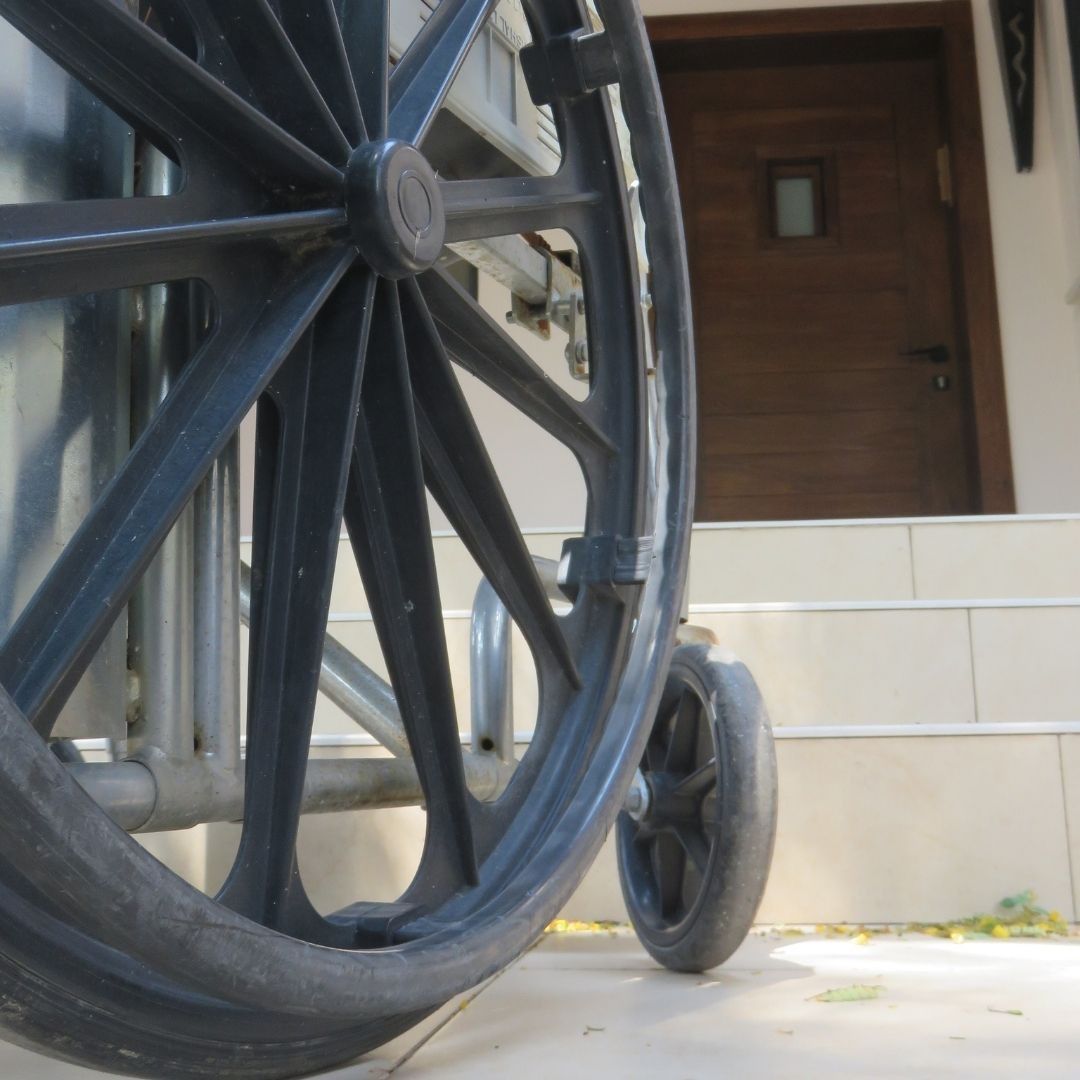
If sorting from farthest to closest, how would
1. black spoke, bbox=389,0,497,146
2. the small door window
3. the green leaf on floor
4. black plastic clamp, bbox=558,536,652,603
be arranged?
the small door window
the green leaf on floor
black plastic clamp, bbox=558,536,652,603
black spoke, bbox=389,0,497,146

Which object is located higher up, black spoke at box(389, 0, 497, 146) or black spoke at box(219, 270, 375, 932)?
black spoke at box(389, 0, 497, 146)

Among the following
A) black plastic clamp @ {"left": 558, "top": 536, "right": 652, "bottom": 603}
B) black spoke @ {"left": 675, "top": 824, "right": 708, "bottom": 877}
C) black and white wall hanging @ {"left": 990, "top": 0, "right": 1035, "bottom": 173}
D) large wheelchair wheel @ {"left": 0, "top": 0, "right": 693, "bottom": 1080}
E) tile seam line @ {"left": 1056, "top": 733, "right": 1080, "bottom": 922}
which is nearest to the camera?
large wheelchair wheel @ {"left": 0, "top": 0, "right": 693, "bottom": 1080}

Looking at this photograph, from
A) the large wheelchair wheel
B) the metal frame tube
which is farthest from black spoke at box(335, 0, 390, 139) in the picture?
the metal frame tube

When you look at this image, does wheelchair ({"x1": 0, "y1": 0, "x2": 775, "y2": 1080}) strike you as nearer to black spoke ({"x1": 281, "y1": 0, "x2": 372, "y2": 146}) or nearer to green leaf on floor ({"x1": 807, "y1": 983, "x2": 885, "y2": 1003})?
black spoke ({"x1": 281, "y1": 0, "x2": 372, "y2": 146})

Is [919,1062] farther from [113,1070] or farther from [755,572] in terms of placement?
[755,572]

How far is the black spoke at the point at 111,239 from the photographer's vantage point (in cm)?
45

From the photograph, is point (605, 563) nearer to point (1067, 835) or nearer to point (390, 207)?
point (390, 207)

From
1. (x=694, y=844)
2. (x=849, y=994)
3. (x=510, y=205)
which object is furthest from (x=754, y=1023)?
(x=510, y=205)

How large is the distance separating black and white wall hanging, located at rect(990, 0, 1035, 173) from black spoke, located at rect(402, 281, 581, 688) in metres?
3.39

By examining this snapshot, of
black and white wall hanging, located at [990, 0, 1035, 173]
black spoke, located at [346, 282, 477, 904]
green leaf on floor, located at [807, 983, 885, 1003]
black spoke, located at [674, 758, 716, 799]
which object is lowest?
green leaf on floor, located at [807, 983, 885, 1003]

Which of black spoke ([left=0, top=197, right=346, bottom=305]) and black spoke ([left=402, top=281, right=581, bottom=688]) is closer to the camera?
black spoke ([left=0, top=197, right=346, bottom=305])

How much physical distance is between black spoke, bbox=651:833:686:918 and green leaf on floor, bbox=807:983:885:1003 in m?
0.19

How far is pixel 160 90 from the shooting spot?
0.52m

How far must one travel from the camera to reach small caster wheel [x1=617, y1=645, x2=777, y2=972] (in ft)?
3.25
